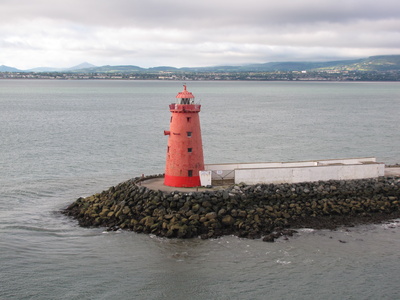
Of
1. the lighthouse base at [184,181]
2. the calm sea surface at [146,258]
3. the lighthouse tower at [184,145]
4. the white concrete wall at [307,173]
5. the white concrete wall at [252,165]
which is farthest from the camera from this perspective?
the white concrete wall at [252,165]

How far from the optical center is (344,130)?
6069 cm

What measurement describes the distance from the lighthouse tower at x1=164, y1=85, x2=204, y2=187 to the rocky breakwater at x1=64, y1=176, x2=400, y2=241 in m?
1.36

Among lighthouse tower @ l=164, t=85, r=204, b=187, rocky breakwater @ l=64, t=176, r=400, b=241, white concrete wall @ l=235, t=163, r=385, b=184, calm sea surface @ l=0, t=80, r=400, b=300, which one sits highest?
lighthouse tower @ l=164, t=85, r=204, b=187

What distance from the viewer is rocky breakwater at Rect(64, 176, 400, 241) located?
22.2m

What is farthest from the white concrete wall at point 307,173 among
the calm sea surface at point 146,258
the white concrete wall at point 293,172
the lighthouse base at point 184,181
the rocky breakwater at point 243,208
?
the calm sea surface at point 146,258

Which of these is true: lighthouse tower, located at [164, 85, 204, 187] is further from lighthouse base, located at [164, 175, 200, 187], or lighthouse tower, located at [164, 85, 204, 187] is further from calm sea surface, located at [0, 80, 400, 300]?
calm sea surface, located at [0, 80, 400, 300]

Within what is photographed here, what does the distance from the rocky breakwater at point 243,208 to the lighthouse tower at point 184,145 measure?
1363 mm

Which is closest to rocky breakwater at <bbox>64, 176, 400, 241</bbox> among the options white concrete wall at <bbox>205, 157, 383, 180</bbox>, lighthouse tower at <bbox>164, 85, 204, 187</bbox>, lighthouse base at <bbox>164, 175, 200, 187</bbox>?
lighthouse base at <bbox>164, 175, 200, 187</bbox>

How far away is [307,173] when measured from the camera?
25828 mm

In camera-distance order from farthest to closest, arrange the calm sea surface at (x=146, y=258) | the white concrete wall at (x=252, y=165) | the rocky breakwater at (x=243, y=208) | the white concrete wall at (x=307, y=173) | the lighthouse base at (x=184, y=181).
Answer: the white concrete wall at (x=252, y=165) → the white concrete wall at (x=307, y=173) → the lighthouse base at (x=184, y=181) → the rocky breakwater at (x=243, y=208) → the calm sea surface at (x=146, y=258)

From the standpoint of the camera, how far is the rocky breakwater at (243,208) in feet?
73.0

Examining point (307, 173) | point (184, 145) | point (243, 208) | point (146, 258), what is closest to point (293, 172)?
point (307, 173)

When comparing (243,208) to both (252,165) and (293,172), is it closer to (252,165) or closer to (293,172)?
(293,172)

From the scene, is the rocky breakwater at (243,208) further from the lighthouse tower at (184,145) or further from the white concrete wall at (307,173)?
the lighthouse tower at (184,145)
